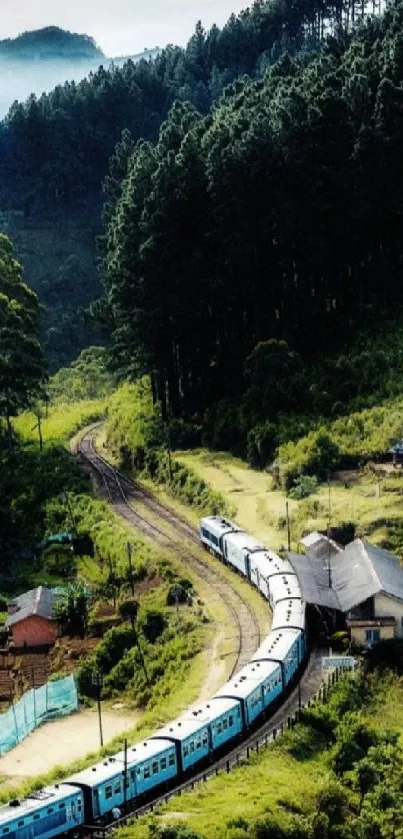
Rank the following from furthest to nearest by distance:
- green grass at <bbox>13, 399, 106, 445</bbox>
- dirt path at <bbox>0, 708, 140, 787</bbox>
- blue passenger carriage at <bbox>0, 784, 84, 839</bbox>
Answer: green grass at <bbox>13, 399, 106, 445</bbox> → dirt path at <bbox>0, 708, 140, 787</bbox> → blue passenger carriage at <bbox>0, 784, 84, 839</bbox>

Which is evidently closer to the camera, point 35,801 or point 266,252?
point 35,801

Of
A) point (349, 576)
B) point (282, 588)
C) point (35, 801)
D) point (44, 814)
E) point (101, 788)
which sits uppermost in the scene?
point (349, 576)

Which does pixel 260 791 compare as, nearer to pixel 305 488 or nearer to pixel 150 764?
pixel 150 764

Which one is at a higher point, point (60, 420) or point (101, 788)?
point (101, 788)

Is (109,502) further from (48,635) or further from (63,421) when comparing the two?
(63,421)

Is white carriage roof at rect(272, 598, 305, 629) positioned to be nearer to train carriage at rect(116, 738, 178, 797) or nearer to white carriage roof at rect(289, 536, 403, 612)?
white carriage roof at rect(289, 536, 403, 612)

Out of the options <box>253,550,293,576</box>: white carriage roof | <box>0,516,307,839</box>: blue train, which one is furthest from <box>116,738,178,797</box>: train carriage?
<box>253,550,293,576</box>: white carriage roof

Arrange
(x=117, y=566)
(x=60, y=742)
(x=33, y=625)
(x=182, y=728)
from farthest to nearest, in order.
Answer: (x=117, y=566), (x=33, y=625), (x=60, y=742), (x=182, y=728)

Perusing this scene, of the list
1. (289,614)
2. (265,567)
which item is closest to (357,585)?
(289,614)
